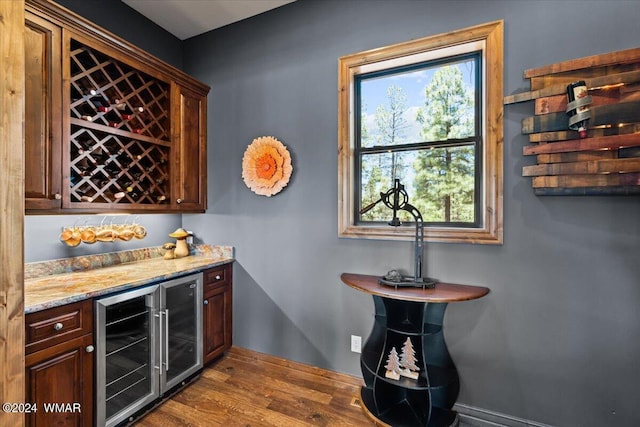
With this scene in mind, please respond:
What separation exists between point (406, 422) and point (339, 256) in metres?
1.15

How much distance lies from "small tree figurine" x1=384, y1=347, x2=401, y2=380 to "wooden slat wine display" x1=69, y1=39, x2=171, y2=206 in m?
2.19

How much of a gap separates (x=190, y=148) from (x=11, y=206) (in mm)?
1859

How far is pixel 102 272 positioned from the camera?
212 cm

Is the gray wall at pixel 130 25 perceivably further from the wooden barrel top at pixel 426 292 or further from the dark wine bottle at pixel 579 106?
the dark wine bottle at pixel 579 106

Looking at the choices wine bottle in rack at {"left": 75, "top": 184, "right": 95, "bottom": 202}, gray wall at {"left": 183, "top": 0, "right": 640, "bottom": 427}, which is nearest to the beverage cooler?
gray wall at {"left": 183, "top": 0, "right": 640, "bottom": 427}

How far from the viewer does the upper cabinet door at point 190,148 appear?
2586 millimetres

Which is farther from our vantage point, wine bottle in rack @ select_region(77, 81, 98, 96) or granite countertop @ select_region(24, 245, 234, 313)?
wine bottle in rack @ select_region(77, 81, 98, 96)

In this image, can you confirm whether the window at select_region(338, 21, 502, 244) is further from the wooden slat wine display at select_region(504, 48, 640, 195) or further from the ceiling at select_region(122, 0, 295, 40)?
the ceiling at select_region(122, 0, 295, 40)

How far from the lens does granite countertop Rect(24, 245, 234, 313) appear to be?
157 centimetres

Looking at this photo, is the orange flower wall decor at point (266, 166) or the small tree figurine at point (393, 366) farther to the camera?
the orange flower wall decor at point (266, 166)

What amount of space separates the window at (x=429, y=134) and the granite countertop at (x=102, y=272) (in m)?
1.31

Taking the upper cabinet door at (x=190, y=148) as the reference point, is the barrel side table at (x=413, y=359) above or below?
below

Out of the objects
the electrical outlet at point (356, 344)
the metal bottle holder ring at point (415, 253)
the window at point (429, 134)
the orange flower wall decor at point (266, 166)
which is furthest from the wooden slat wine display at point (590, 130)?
the orange flower wall decor at point (266, 166)

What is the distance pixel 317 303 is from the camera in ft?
7.87
